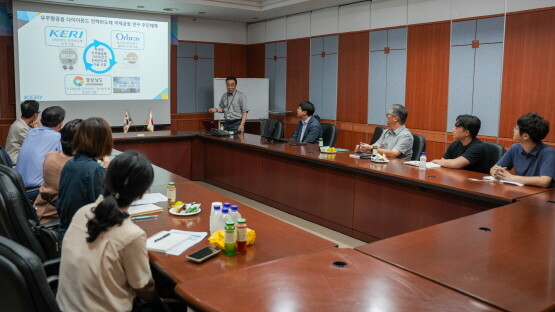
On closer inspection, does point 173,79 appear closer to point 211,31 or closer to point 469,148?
point 211,31

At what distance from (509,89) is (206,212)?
412 centimetres

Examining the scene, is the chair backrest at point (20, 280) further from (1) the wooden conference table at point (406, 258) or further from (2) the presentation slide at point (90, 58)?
(2) the presentation slide at point (90, 58)

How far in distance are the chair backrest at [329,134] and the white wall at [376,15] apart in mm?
1954

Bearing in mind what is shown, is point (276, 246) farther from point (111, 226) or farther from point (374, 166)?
point (374, 166)

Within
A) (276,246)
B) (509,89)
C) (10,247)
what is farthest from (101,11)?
(10,247)

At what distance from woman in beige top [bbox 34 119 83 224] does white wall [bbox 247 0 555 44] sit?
473cm

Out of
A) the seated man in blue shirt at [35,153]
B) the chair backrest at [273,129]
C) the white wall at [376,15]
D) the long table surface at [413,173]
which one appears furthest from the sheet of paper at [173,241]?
the white wall at [376,15]

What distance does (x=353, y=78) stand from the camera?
Answer: 727 cm

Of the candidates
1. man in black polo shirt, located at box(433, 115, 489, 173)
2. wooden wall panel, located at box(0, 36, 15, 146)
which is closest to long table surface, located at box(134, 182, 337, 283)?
man in black polo shirt, located at box(433, 115, 489, 173)

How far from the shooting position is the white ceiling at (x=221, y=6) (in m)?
7.26

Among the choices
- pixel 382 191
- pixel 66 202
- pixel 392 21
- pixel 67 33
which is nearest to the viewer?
pixel 66 202

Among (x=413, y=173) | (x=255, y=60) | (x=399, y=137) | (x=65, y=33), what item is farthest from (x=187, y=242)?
(x=255, y=60)

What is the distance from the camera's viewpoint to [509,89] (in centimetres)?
531

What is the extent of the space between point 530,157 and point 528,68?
6.69ft
